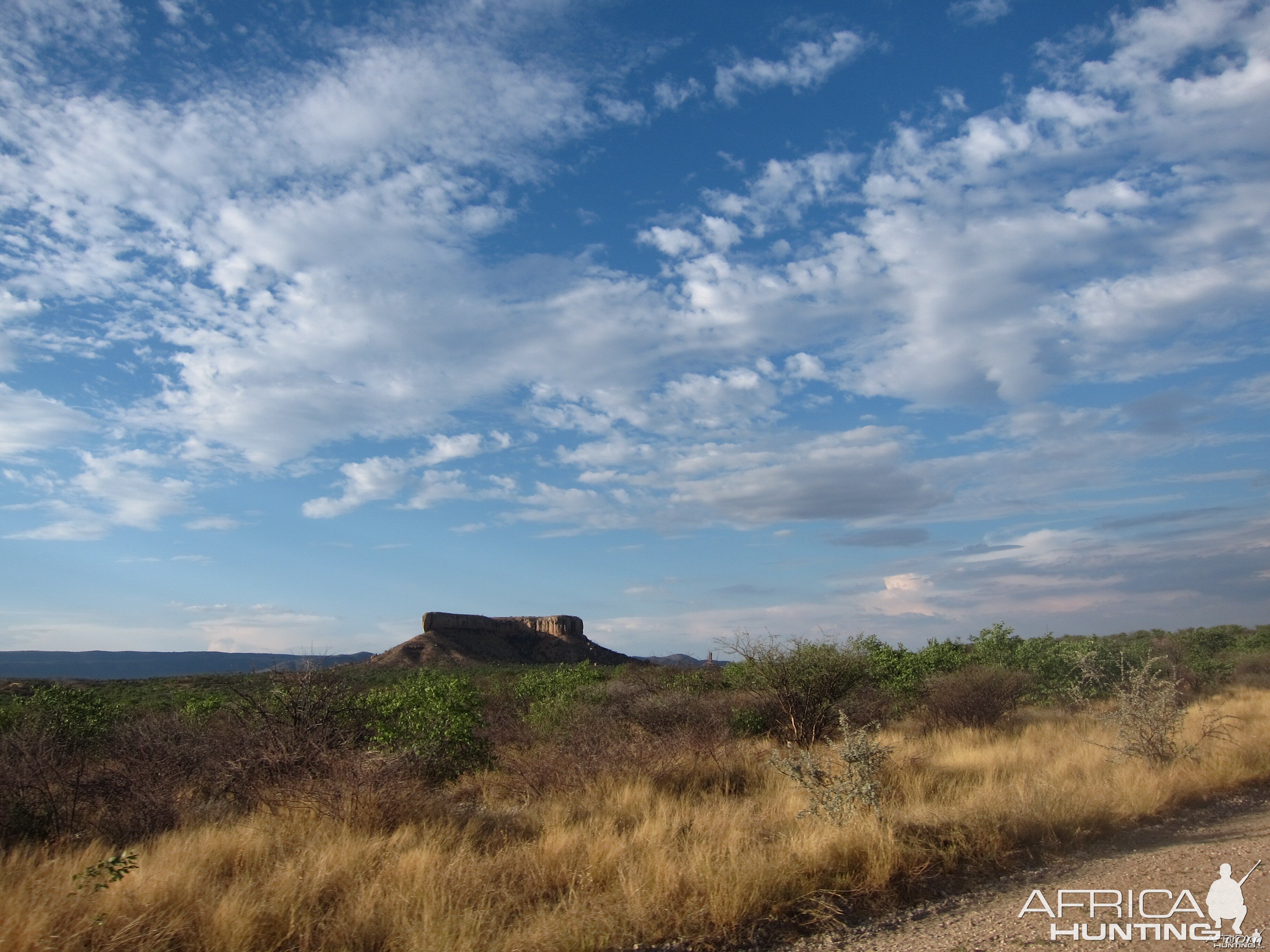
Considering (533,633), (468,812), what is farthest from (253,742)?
(533,633)

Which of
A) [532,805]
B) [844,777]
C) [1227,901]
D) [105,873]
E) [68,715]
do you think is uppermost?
[68,715]

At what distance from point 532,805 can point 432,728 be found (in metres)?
2.91

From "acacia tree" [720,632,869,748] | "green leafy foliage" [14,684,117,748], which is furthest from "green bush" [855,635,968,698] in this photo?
"green leafy foliage" [14,684,117,748]

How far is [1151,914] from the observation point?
5898 mm

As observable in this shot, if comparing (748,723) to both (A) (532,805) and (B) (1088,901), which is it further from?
(B) (1088,901)

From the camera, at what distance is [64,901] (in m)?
5.44

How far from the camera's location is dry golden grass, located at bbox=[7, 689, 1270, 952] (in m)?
5.39

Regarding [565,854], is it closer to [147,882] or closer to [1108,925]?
[147,882]

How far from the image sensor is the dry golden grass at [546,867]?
5.39 meters

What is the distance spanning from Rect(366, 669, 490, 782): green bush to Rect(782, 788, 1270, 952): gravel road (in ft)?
23.9

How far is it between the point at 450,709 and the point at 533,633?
272 ft

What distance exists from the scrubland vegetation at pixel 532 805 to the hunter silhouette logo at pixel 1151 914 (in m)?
1.12

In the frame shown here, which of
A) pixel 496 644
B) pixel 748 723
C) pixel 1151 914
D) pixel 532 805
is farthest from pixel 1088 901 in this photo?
pixel 496 644

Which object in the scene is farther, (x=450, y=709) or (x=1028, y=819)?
→ (x=450, y=709)
